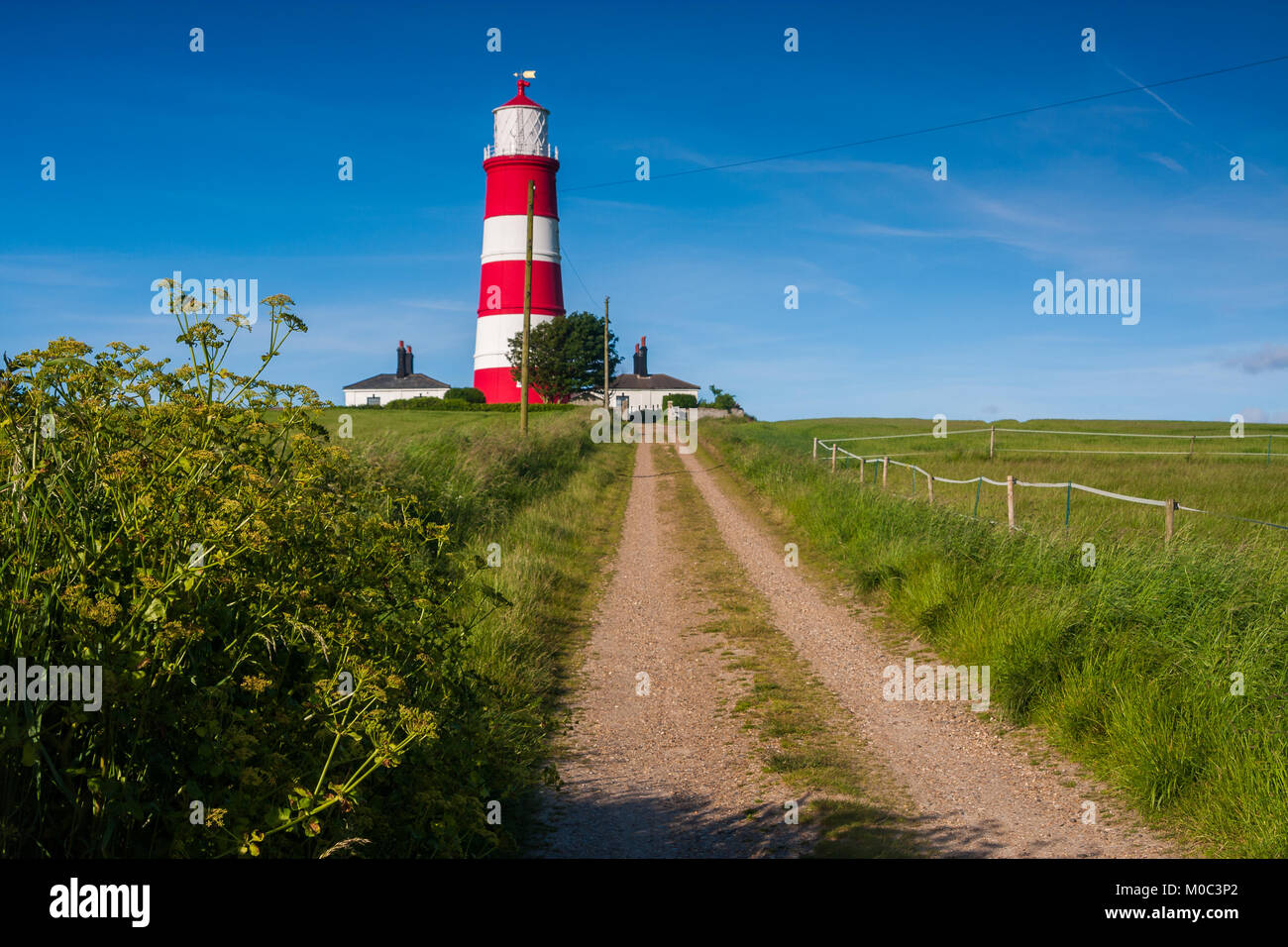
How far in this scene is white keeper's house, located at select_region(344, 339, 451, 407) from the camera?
85000mm

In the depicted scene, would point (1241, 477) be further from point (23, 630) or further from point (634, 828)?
point (23, 630)

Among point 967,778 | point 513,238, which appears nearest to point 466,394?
point 513,238

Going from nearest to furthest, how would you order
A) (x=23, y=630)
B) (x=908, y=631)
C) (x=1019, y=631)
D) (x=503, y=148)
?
(x=23, y=630)
(x=1019, y=631)
(x=908, y=631)
(x=503, y=148)

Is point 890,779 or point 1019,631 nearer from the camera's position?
point 890,779

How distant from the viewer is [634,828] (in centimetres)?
462

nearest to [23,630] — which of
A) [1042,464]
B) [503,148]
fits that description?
[1042,464]

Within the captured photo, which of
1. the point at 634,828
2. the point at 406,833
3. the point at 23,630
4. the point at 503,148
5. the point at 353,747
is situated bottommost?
the point at 634,828

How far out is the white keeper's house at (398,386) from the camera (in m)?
85.0

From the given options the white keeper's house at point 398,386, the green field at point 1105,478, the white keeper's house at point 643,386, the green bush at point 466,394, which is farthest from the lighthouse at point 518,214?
the white keeper's house at point 398,386

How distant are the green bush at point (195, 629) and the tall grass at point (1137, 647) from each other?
12.6 feet

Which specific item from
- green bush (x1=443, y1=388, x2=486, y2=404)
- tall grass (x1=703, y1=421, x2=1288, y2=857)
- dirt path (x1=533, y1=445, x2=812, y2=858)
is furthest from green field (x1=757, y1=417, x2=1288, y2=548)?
green bush (x1=443, y1=388, x2=486, y2=404)

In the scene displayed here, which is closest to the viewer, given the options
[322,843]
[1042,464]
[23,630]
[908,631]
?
[23,630]
